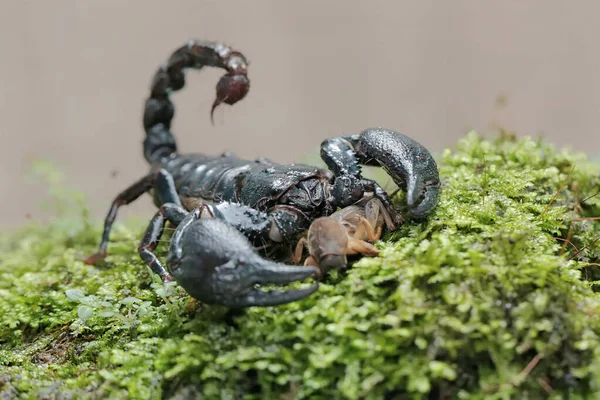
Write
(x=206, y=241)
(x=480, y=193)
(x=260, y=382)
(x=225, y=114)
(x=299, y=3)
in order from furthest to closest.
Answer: (x=299, y=3) < (x=225, y=114) < (x=480, y=193) < (x=206, y=241) < (x=260, y=382)

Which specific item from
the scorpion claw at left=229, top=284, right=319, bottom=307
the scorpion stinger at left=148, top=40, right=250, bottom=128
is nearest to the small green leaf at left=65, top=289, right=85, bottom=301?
the scorpion claw at left=229, top=284, right=319, bottom=307

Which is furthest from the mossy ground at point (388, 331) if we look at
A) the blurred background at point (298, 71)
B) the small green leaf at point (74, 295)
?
the blurred background at point (298, 71)

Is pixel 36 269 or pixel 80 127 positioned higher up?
pixel 80 127

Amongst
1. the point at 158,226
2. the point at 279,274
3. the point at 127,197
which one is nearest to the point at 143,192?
the point at 127,197

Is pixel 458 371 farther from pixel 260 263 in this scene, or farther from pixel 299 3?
pixel 299 3

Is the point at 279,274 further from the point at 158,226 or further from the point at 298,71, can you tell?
the point at 298,71

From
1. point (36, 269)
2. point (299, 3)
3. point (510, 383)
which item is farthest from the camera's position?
point (299, 3)

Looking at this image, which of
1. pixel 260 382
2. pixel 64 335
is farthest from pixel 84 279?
pixel 260 382
